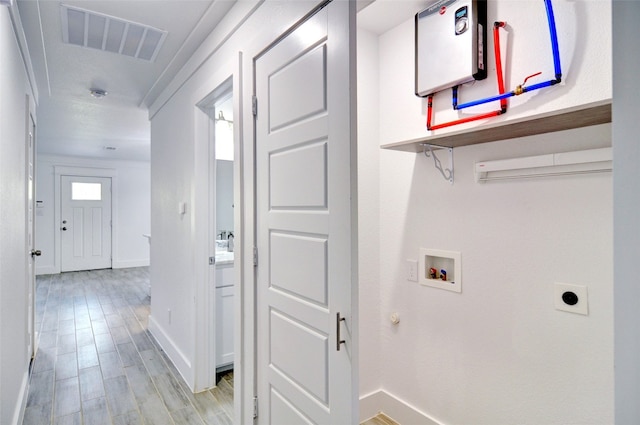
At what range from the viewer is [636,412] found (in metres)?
0.48

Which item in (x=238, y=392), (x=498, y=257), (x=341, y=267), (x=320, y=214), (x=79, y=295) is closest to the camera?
(x=341, y=267)

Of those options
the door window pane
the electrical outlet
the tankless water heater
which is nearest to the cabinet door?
the electrical outlet

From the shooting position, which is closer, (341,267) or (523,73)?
(341,267)

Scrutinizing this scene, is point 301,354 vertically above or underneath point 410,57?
underneath

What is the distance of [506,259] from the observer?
168 cm

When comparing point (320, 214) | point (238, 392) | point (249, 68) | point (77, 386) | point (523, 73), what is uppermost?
point (249, 68)

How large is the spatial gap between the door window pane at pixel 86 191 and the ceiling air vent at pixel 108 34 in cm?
636

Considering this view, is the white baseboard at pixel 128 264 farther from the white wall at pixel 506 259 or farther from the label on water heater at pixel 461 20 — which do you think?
the label on water heater at pixel 461 20

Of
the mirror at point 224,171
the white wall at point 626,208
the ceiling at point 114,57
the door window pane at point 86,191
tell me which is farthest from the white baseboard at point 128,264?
the white wall at point 626,208

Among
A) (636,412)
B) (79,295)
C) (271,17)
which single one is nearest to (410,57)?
(271,17)

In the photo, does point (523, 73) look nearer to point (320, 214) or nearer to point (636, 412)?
point (320, 214)

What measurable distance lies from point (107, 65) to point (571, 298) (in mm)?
3401

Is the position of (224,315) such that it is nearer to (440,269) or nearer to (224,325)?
(224,325)

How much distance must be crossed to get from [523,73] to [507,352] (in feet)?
4.36
